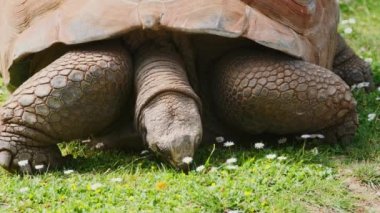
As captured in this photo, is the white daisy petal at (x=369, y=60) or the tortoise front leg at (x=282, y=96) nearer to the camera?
the tortoise front leg at (x=282, y=96)

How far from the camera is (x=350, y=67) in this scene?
716 cm

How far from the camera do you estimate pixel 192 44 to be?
5594mm

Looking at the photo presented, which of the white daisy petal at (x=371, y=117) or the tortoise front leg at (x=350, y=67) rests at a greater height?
the tortoise front leg at (x=350, y=67)

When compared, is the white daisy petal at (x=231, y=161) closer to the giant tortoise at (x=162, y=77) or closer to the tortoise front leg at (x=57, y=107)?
the giant tortoise at (x=162, y=77)

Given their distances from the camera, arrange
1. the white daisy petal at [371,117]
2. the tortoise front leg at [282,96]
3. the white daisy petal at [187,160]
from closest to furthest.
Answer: the white daisy petal at [187,160] → the tortoise front leg at [282,96] → the white daisy petal at [371,117]

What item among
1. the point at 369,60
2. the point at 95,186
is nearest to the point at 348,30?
the point at 369,60

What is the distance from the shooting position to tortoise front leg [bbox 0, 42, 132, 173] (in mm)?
5121

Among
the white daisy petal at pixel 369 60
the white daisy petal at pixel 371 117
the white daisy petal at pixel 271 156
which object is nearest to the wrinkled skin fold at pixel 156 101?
the white daisy petal at pixel 271 156

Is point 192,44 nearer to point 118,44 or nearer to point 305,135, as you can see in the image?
point 118,44

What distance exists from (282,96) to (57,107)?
4.02ft

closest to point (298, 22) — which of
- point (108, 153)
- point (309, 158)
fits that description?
point (309, 158)

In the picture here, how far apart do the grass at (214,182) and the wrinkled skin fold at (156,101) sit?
127mm

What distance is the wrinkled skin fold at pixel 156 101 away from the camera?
5105mm

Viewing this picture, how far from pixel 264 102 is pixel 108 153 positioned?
3.11 ft
